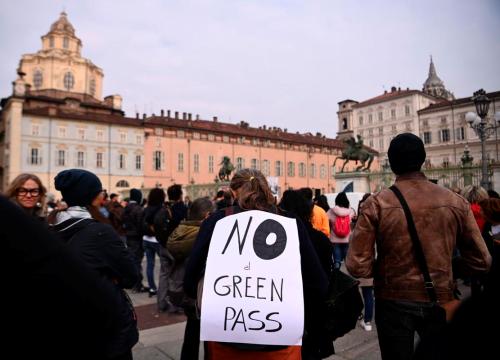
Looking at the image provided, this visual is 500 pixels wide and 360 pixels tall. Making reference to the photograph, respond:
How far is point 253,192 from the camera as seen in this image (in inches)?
94.7

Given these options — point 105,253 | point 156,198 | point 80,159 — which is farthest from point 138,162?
point 105,253

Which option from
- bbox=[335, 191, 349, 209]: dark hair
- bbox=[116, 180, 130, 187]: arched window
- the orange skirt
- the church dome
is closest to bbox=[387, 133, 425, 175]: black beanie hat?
the orange skirt

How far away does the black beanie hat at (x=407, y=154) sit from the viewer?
257cm

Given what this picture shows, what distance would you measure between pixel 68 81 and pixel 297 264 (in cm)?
6263

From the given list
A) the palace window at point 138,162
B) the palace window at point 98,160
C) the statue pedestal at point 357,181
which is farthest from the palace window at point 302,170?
the statue pedestal at point 357,181

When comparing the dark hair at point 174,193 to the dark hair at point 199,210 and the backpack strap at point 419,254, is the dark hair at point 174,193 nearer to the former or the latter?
the dark hair at point 199,210

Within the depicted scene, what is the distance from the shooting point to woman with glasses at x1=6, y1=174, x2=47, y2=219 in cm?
362

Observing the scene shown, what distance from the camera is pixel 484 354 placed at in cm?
78

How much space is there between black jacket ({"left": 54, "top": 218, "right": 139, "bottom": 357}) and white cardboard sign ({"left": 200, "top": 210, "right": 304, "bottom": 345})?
560 mm

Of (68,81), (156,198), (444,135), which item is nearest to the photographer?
(156,198)

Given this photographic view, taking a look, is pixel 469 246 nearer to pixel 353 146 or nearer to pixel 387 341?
pixel 387 341

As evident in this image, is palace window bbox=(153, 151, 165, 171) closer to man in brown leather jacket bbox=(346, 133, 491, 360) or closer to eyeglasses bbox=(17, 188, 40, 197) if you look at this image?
eyeglasses bbox=(17, 188, 40, 197)

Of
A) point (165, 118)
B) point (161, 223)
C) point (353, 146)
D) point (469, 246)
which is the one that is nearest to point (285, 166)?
point (165, 118)

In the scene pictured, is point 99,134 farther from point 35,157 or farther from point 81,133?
point 35,157
